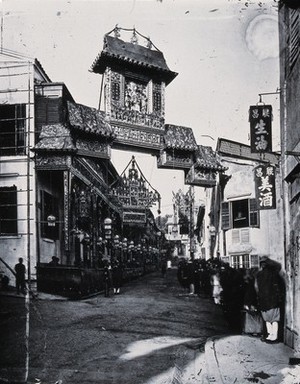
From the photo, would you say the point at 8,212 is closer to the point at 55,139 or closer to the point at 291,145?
the point at 55,139

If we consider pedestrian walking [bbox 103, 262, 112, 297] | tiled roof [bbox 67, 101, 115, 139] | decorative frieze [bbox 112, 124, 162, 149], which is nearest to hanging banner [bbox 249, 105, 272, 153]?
decorative frieze [bbox 112, 124, 162, 149]

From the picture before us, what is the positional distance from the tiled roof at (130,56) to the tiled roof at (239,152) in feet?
10.6

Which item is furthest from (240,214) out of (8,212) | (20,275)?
(20,275)

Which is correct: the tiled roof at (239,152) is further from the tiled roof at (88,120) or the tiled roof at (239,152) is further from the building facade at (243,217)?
the tiled roof at (88,120)

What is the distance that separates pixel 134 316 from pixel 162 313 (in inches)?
44.2

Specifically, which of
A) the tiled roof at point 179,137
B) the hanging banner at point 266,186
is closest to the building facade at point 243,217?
the hanging banner at point 266,186

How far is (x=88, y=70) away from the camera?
10.0 m

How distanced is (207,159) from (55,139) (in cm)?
428

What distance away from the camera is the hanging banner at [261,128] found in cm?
985

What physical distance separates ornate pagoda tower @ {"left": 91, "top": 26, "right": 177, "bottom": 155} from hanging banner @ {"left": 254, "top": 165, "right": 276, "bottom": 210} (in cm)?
263

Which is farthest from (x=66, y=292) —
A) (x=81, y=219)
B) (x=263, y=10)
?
(x=263, y=10)

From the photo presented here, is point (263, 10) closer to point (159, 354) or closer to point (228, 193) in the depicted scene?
point (159, 354)

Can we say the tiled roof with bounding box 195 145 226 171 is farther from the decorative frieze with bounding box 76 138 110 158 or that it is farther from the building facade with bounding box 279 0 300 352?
the building facade with bounding box 279 0 300 352

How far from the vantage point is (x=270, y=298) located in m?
9.23
